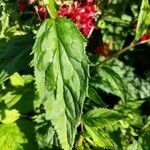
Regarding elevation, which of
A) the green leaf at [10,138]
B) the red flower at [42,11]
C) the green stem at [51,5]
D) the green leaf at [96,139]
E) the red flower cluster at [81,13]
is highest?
the green stem at [51,5]

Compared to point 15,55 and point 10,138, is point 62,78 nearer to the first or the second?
point 15,55

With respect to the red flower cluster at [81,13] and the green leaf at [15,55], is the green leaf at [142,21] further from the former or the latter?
the green leaf at [15,55]

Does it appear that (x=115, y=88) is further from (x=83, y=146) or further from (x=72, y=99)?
(x=72, y=99)

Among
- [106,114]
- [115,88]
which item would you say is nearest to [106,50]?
[115,88]

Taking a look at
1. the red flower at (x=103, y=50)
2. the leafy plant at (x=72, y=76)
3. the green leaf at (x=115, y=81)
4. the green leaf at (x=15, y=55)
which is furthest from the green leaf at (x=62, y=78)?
the red flower at (x=103, y=50)

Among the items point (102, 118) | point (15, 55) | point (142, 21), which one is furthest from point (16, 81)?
point (142, 21)

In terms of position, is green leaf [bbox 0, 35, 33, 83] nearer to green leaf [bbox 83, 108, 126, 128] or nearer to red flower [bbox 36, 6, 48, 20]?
red flower [bbox 36, 6, 48, 20]

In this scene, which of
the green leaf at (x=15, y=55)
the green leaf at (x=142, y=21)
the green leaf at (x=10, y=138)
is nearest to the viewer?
the green leaf at (x=15, y=55)
